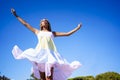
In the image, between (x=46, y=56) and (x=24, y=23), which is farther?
(x=24, y=23)

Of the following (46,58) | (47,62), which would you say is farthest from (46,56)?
(47,62)

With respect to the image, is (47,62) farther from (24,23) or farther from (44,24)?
(24,23)

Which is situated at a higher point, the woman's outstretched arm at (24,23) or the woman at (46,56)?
the woman's outstretched arm at (24,23)

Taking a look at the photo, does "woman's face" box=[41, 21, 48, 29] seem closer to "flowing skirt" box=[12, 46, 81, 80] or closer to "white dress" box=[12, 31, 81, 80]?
"white dress" box=[12, 31, 81, 80]

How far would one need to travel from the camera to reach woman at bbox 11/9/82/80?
732cm

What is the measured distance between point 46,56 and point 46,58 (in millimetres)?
57

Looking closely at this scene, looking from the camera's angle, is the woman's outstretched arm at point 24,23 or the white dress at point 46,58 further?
the woman's outstretched arm at point 24,23

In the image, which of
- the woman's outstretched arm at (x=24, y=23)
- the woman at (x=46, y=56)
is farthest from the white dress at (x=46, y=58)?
the woman's outstretched arm at (x=24, y=23)

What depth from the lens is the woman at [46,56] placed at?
7.32 metres

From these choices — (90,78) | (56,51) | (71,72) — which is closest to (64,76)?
(71,72)

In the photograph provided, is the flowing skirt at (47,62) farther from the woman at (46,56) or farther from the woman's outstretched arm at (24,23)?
the woman's outstretched arm at (24,23)

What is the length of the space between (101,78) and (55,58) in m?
23.3

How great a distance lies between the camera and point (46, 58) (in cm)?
735

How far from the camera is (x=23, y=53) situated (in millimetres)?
7453
